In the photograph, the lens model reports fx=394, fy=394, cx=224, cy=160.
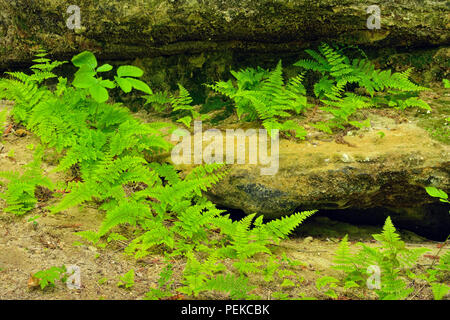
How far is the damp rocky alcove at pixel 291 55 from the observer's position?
4.84 meters

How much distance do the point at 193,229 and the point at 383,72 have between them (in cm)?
362

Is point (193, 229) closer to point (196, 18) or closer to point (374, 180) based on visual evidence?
point (374, 180)

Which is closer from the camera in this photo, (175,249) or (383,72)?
(175,249)

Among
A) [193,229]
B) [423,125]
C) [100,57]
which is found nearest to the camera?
[193,229]

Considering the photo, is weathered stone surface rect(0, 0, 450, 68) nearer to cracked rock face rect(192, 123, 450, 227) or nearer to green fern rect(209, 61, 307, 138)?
green fern rect(209, 61, 307, 138)

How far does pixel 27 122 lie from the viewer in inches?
220

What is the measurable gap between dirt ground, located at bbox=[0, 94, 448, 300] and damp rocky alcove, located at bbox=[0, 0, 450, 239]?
2.51 ft

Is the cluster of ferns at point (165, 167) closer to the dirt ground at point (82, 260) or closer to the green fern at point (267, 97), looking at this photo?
the green fern at point (267, 97)

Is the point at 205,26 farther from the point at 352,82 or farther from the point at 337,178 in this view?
the point at 337,178

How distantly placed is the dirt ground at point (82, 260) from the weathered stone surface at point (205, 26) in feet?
7.60

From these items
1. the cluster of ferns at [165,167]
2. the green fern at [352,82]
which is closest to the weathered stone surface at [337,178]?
the cluster of ferns at [165,167]

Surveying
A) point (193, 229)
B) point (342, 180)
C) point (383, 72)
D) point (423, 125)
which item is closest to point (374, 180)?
point (342, 180)
